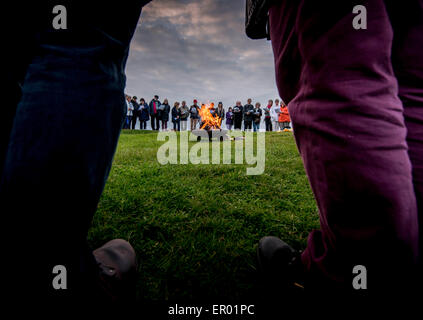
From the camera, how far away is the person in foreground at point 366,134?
49cm

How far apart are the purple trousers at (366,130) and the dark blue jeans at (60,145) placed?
59 centimetres

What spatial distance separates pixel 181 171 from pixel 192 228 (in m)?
1.52

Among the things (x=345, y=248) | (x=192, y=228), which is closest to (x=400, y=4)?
(x=345, y=248)

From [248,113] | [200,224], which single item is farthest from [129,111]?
[200,224]

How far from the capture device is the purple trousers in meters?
0.49

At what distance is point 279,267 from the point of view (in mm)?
933

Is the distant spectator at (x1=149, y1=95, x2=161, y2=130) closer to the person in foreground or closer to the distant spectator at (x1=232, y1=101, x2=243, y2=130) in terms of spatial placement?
the distant spectator at (x1=232, y1=101, x2=243, y2=130)

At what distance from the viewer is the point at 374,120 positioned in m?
0.50

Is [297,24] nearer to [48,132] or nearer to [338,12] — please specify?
[338,12]

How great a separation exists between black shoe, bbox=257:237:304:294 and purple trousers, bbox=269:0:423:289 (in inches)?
9.9

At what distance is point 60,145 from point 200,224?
1.10m

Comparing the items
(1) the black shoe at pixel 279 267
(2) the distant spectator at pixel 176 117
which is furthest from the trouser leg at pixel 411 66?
(2) the distant spectator at pixel 176 117

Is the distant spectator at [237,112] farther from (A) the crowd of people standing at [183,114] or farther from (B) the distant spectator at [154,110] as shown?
(B) the distant spectator at [154,110]

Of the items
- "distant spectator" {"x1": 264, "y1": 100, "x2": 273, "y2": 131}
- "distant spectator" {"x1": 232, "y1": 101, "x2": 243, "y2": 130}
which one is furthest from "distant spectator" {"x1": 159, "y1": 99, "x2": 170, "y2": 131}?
"distant spectator" {"x1": 264, "y1": 100, "x2": 273, "y2": 131}
